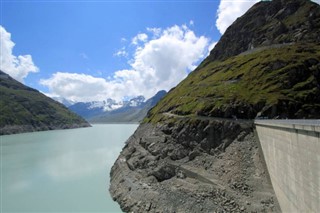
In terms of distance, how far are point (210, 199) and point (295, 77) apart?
1494 inches

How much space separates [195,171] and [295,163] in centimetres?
2232

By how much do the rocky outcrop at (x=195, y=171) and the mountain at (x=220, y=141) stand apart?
0.12 metres

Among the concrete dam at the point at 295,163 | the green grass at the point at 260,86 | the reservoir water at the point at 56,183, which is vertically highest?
the green grass at the point at 260,86

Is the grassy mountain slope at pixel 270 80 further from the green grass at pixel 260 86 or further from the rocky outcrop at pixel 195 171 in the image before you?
the rocky outcrop at pixel 195 171

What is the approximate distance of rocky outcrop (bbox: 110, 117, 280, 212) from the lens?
39.4m

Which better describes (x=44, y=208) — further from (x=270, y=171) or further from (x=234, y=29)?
(x=234, y=29)

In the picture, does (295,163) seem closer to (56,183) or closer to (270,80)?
(270,80)

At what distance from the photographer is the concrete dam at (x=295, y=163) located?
21734 mm

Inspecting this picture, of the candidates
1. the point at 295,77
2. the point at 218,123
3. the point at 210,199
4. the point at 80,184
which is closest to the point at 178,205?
the point at 210,199

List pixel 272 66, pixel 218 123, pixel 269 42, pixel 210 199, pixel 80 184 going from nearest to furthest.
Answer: pixel 210 199 < pixel 218 123 < pixel 80 184 < pixel 272 66 < pixel 269 42

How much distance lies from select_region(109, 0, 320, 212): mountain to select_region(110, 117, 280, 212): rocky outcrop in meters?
0.12

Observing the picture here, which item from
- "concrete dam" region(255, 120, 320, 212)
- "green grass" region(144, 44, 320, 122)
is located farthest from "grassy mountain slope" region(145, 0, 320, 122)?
"concrete dam" region(255, 120, 320, 212)

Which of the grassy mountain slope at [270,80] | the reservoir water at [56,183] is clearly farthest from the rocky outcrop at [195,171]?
the grassy mountain slope at [270,80]

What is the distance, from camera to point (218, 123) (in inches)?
2210
